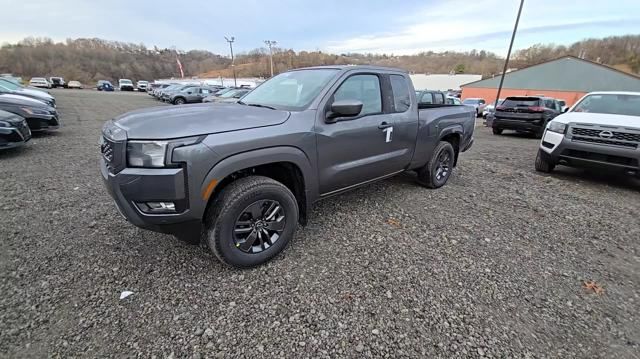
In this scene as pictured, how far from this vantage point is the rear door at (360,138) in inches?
115

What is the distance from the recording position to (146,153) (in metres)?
2.12

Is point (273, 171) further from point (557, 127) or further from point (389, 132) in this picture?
point (557, 127)

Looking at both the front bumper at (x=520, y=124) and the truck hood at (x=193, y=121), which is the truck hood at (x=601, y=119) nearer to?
the truck hood at (x=193, y=121)

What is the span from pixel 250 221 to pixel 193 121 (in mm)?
936

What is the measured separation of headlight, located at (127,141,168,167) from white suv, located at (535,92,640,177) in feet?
20.1

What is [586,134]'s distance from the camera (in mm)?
4957

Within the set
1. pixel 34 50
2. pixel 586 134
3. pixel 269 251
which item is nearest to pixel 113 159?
pixel 269 251

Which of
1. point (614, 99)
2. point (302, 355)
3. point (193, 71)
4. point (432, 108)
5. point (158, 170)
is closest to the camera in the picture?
point (302, 355)

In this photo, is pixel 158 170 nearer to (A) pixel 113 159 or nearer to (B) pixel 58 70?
(A) pixel 113 159

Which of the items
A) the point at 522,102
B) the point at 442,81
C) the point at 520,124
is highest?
the point at 442,81

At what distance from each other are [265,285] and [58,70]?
95199mm

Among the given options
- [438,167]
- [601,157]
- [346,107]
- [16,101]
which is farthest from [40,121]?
[601,157]

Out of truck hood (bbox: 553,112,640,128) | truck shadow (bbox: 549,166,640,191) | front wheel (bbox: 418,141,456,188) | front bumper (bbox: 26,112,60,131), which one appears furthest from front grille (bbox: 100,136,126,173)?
front bumper (bbox: 26,112,60,131)

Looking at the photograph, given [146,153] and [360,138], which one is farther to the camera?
[360,138]
